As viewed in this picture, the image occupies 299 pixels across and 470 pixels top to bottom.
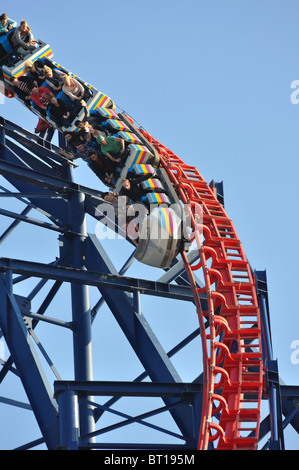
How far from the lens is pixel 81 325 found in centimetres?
1466

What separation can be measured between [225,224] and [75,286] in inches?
82.0

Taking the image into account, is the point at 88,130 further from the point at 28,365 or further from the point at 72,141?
the point at 28,365

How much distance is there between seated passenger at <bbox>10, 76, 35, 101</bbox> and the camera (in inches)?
620

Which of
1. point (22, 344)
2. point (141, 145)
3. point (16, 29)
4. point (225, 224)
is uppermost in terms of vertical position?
point (16, 29)

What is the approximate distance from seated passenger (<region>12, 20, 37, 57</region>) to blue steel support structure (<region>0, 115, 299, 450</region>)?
108 centimetres

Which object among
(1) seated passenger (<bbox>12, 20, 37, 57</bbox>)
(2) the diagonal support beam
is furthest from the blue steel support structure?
(1) seated passenger (<bbox>12, 20, 37, 57</bbox>)

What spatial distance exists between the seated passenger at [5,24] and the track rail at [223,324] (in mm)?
2717

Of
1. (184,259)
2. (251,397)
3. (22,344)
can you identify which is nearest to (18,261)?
(22,344)

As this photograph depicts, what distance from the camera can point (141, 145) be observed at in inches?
588

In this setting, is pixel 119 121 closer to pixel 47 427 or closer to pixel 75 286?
pixel 75 286

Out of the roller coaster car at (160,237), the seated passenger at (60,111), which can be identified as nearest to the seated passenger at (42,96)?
the seated passenger at (60,111)

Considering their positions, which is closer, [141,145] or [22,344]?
[22,344]

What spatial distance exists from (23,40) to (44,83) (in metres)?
0.77
